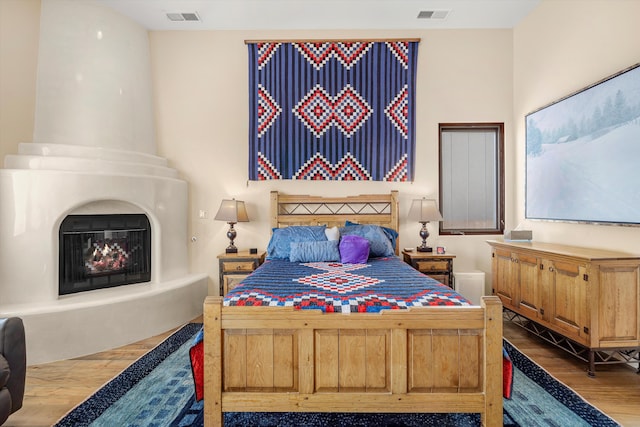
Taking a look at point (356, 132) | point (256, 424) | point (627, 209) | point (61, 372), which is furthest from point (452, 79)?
point (61, 372)

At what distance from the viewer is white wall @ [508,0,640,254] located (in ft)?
8.59

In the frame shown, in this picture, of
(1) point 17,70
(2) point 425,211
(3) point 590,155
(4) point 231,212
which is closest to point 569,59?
(3) point 590,155

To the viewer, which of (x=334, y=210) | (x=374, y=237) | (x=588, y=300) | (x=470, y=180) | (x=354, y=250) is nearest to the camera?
(x=588, y=300)

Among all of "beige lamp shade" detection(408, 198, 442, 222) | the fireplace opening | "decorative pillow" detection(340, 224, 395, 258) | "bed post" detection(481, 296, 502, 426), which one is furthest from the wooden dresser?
the fireplace opening

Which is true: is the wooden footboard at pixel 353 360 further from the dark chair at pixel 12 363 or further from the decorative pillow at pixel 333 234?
the decorative pillow at pixel 333 234

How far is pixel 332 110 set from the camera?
414cm

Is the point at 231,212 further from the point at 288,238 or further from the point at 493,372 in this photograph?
the point at 493,372

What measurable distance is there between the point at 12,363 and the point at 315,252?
2298mm

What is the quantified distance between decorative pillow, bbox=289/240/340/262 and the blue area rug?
1425 mm

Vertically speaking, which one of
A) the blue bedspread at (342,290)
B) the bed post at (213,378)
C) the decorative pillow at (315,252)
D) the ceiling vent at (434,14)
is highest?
the ceiling vent at (434,14)

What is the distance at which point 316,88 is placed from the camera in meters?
4.14

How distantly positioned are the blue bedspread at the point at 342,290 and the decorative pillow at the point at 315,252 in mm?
319

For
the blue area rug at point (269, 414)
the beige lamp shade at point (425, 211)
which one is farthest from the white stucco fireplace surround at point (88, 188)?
the beige lamp shade at point (425, 211)

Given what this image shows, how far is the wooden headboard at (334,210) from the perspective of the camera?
408 centimetres
